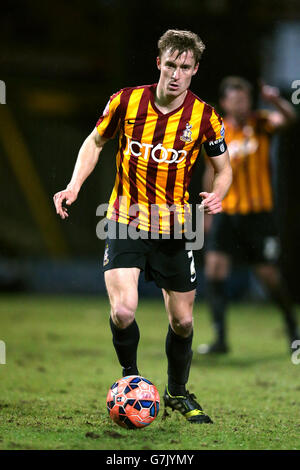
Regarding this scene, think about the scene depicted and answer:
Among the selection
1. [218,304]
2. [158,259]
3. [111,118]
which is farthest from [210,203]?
[218,304]

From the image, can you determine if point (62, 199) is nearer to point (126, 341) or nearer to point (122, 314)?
point (122, 314)

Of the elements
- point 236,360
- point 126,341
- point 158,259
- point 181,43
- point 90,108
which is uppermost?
point 90,108

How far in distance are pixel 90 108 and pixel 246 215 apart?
673 cm

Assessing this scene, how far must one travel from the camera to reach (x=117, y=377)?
191 inches

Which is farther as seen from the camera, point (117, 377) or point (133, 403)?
point (117, 377)

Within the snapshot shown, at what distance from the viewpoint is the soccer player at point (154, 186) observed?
3.52 meters

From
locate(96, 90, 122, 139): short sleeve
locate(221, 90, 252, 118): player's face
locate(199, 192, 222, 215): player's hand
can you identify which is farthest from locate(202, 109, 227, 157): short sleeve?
locate(221, 90, 252, 118): player's face

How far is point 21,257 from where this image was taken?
35.0 feet

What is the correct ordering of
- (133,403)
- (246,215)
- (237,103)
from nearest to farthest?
1. (133,403)
2. (237,103)
3. (246,215)

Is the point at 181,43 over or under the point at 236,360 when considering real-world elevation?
over

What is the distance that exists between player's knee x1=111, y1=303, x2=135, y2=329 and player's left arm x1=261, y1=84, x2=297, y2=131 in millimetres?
2296
